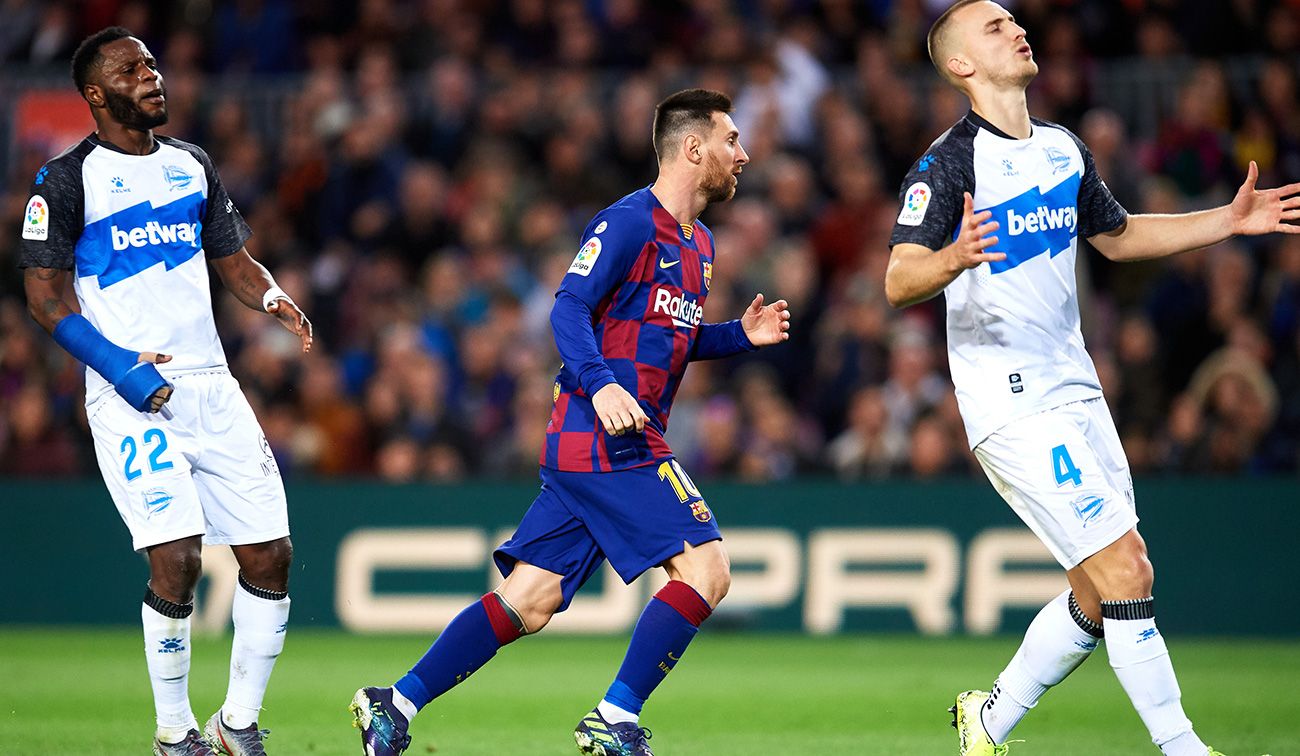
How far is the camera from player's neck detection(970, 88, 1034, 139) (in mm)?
6547

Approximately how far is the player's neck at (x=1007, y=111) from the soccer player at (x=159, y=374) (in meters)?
3.02

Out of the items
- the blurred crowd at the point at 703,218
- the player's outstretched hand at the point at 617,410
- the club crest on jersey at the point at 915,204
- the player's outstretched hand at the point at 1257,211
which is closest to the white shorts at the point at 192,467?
the player's outstretched hand at the point at 617,410

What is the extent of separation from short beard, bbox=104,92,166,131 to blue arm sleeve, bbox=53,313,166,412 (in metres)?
0.86

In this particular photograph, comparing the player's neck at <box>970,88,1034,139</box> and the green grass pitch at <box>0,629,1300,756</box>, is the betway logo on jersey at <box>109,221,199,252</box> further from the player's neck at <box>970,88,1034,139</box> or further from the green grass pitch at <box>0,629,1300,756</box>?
the player's neck at <box>970,88,1034,139</box>

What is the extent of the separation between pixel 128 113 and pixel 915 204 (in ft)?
10.6

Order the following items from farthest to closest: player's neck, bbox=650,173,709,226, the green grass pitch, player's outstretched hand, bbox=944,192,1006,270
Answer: the green grass pitch, player's neck, bbox=650,173,709,226, player's outstretched hand, bbox=944,192,1006,270

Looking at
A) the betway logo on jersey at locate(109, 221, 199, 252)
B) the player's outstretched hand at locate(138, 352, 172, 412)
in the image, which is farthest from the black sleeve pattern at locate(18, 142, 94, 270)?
the player's outstretched hand at locate(138, 352, 172, 412)

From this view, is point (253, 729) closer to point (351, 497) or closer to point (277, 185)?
point (351, 497)

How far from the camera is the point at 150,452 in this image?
264 inches

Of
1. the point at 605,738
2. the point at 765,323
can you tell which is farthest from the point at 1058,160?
the point at 605,738

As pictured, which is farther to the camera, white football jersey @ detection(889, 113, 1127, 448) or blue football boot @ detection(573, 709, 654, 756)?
white football jersey @ detection(889, 113, 1127, 448)

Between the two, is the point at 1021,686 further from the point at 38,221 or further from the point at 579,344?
the point at 38,221

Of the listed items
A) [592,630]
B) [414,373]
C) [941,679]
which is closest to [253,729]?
[941,679]

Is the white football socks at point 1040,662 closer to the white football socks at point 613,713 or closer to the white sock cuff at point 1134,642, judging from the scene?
the white sock cuff at point 1134,642
